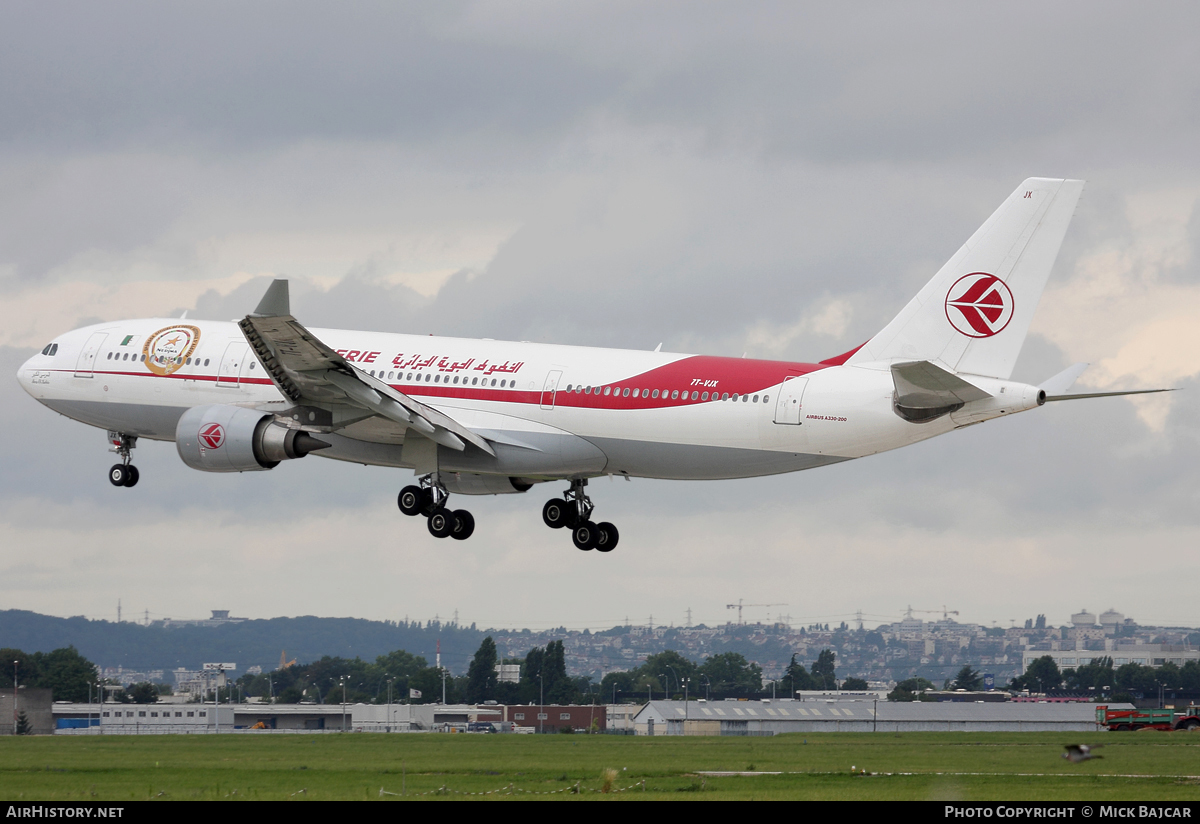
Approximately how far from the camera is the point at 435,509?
5012cm

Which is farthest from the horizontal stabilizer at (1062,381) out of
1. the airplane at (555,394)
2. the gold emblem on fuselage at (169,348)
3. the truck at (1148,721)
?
the truck at (1148,721)

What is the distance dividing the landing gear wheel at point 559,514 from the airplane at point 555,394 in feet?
0.19

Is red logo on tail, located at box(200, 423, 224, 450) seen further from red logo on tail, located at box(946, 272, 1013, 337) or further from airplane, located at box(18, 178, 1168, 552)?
red logo on tail, located at box(946, 272, 1013, 337)

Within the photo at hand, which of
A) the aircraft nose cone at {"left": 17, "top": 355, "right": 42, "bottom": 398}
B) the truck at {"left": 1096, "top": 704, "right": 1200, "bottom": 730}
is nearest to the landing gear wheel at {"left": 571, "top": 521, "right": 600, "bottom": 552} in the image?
the aircraft nose cone at {"left": 17, "top": 355, "right": 42, "bottom": 398}

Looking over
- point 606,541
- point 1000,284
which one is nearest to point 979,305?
point 1000,284

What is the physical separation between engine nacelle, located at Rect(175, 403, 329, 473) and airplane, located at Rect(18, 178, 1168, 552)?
6 centimetres

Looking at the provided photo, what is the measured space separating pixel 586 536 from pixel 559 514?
1.21 metres

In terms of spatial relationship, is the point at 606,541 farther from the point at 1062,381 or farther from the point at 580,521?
the point at 1062,381

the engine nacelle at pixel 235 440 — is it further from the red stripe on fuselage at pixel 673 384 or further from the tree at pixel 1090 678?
the tree at pixel 1090 678

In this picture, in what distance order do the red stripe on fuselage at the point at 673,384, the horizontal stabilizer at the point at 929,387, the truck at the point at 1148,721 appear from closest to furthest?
1. the horizontal stabilizer at the point at 929,387
2. the red stripe on fuselage at the point at 673,384
3. the truck at the point at 1148,721

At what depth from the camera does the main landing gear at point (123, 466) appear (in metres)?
55.2

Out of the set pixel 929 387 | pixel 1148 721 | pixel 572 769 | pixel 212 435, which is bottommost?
pixel 572 769

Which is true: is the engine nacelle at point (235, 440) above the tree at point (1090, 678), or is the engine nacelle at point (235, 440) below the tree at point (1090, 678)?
above

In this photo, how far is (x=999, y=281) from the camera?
144ft
